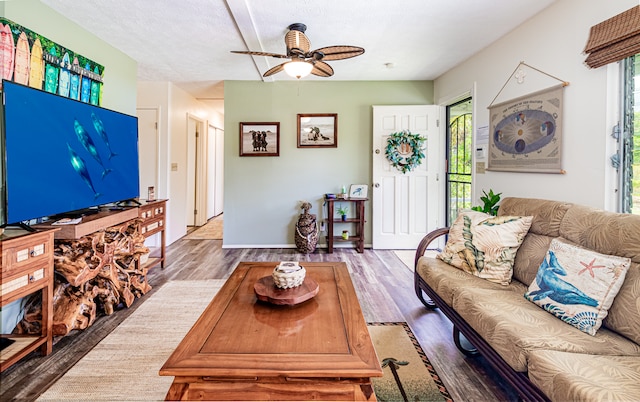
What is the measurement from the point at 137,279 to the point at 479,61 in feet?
13.3

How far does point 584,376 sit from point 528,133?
2.06m

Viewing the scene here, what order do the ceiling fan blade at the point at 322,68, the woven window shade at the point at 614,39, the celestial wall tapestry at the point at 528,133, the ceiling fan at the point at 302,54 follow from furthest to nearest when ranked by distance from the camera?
the ceiling fan blade at the point at 322,68
the ceiling fan at the point at 302,54
the celestial wall tapestry at the point at 528,133
the woven window shade at the point at 614,39

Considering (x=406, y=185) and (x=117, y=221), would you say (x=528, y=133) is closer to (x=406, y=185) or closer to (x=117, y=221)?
(x=406, y=185)

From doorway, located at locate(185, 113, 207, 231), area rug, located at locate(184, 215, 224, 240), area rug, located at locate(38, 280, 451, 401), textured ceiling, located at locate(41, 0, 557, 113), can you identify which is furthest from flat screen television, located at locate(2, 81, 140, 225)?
doorway, located at locate(185, 113, 207, 231)

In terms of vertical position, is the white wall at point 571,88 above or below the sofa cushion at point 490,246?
above

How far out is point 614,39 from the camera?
1782 mm

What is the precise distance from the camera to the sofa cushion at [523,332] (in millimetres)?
1225

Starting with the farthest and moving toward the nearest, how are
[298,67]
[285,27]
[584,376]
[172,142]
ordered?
[172,142] < [285,27] < [298,67] < [584,376]

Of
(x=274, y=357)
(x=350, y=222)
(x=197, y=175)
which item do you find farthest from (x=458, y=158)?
(x=197, y=175)

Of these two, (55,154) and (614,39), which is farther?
(55,154)

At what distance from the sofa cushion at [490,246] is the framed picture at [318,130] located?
2.58 meters

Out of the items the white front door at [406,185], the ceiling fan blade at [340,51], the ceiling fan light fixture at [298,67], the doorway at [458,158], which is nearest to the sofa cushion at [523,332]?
the ceiling fan blade at [340,51]

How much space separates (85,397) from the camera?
148 cm

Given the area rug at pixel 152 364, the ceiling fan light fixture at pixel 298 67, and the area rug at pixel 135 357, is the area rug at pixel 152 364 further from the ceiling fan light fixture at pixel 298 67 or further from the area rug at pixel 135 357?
the ceiling fan light fixture at pixel 298 67
